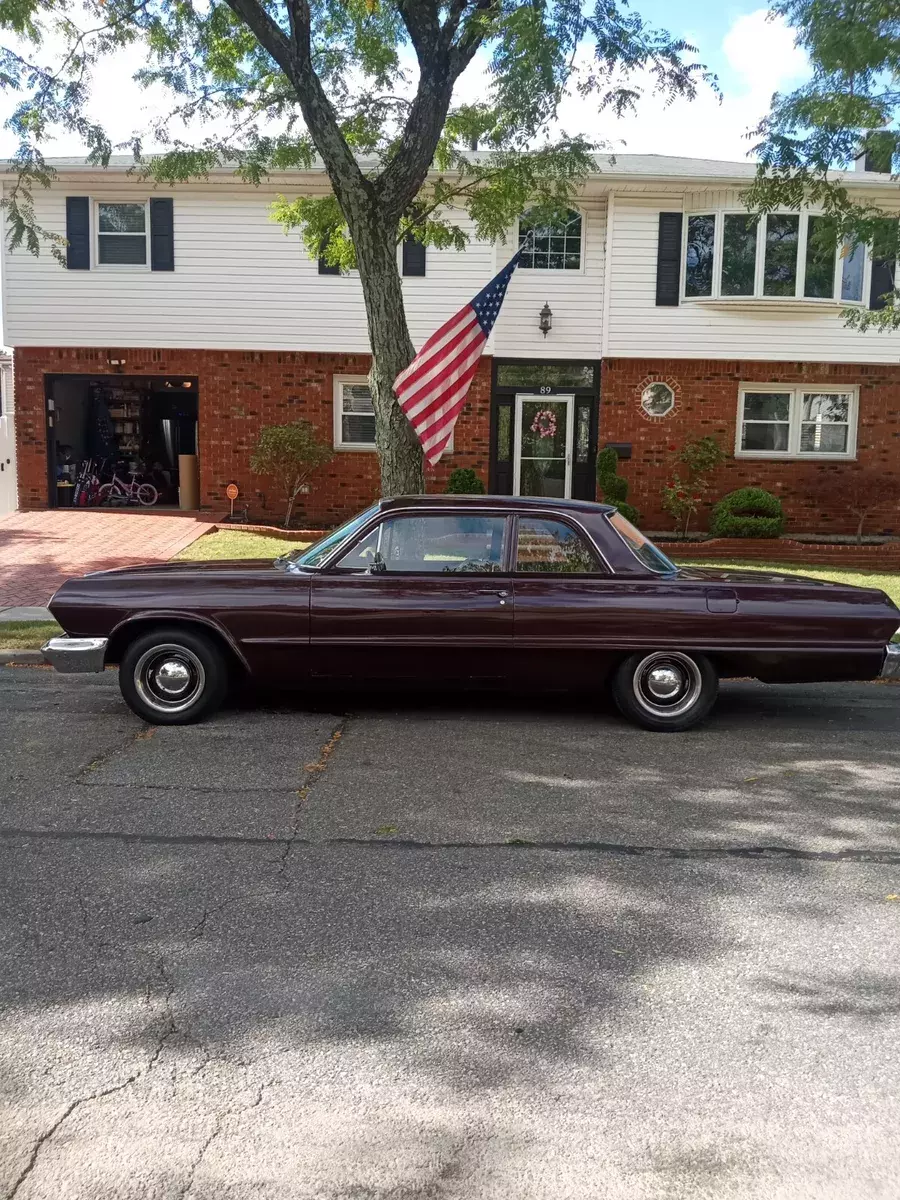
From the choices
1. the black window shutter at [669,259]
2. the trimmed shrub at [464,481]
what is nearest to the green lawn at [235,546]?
the trimmed shrub at [464,481]

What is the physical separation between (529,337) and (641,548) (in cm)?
1178

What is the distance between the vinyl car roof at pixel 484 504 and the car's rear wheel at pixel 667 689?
1018 mm

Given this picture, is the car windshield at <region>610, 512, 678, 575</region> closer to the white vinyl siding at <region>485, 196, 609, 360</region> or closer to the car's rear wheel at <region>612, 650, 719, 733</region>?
the car's rear wheel at <region>612, 650, 719, 733</region>

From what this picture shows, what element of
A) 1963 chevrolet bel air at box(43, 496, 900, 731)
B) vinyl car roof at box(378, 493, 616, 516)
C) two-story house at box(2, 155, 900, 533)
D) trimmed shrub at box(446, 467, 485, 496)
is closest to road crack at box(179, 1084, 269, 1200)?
1963 chevrolet bel air at box(43, 496, 900, 731)

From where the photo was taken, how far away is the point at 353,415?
1822 centimetres

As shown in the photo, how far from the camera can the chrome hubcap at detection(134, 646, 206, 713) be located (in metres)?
6.50

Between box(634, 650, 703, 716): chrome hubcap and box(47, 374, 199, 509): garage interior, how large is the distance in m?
13.7

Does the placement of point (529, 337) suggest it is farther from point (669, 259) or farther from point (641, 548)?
point (641, 548)

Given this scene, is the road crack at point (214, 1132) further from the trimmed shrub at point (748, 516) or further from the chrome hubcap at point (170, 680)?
the trimmed shrub at point (748, 516)

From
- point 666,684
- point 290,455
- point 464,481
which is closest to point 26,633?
point 666,684

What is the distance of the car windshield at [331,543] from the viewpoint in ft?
21.8

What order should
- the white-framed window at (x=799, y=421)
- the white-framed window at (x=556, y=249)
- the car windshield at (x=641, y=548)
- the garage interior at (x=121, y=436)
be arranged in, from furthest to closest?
the garage interior at (x=121, y=436), the white-framed window at (x=799, y=421), the white-framed window at (x=556, y=249), the car windshield at (x=641, y=548)

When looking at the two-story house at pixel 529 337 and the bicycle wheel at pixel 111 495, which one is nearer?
the two-story house at pixel 529 337

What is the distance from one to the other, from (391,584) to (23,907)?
314cm
